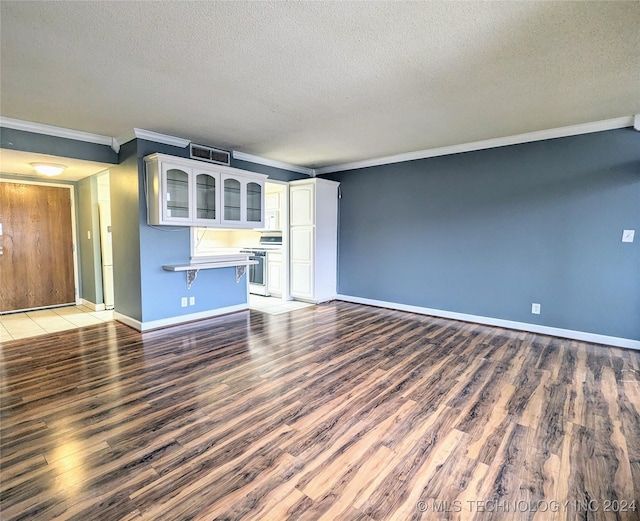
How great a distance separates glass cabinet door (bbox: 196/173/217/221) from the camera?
13.5ft

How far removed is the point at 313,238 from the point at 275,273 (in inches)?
44.8

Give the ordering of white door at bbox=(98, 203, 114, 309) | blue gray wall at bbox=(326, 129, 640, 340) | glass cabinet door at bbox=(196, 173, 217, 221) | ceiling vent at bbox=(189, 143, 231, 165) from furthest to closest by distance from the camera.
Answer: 1. white door at bbox=(98, 203, 114, 309)
2. ceiling vent at bbox=(189, 143, 231, 165)
3. glass cabinet door at bbox=(196, 173, 217, 221)
4. blue gray wall at bbox=(326, 129, 640, 340)

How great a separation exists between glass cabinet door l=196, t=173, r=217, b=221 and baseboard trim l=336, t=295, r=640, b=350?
293cm

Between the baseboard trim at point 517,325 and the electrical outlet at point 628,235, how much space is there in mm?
1080

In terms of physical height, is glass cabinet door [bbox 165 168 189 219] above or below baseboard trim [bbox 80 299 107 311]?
above

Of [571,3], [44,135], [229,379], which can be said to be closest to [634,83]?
[571,3]

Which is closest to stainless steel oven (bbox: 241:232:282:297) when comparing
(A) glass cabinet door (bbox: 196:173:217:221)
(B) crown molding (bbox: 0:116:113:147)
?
(A) glass cabinet door (bbox: 196:173:217:221)

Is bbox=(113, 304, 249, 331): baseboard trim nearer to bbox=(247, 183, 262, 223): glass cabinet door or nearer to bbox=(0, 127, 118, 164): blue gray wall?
bbox=(247, 183, 262, 223): glass cabinet door

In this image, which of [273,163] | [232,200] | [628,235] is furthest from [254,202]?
[628,235]

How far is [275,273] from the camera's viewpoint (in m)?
6.14

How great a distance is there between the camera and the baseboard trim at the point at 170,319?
13.1 ft

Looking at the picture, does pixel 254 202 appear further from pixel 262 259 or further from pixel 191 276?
pixel 262 259

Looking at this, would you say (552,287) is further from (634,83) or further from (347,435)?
(347,435)

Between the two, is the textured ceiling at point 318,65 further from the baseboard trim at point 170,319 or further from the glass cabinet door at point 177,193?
the baseboard trim at point 170,319
